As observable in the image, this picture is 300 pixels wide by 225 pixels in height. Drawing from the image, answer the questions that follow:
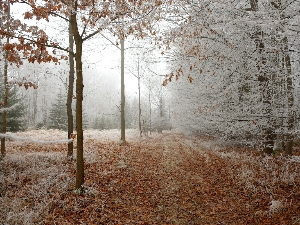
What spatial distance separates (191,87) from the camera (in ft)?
58.3

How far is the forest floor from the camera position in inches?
204

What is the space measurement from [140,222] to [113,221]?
0.70 m

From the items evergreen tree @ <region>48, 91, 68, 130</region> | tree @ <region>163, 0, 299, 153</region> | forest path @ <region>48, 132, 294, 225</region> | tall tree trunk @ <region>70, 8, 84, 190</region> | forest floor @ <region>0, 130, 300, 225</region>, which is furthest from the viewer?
evergreen tree @ <region>48, 91, 68, 130</region>

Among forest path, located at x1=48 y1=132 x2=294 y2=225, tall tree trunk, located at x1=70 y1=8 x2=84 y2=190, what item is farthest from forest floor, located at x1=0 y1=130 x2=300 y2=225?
tall tree trunk, located at x1=70 y1=8 x2=84 y2=190

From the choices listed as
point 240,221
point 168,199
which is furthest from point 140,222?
point 240,221

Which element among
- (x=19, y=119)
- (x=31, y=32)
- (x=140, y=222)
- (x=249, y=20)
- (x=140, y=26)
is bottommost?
(x=140, y=222)

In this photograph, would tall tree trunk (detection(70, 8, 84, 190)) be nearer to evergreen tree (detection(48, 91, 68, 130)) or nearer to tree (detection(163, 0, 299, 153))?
tree (detection(163, 0, 299, 153))

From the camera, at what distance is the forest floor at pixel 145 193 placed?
5.18m

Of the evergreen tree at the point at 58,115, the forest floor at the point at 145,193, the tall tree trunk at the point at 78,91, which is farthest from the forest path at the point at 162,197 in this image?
the evergreen tree at the point at 58,115

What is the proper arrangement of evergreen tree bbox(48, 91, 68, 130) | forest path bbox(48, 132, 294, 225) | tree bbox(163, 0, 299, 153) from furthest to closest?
evergreen tree bbox(48, 91, 68, 130) < tree bbox(163, 0, 299, 153) < forest path bbox(48, 132, 294, 225)

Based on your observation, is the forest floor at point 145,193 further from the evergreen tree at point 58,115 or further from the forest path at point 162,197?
the evergreen tree at point 58,115

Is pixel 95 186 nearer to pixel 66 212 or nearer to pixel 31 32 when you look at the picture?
pixel 66 212

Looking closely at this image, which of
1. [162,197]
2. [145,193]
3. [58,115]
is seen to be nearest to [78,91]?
[145,193]

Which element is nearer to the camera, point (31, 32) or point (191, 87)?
point (31, 32)
